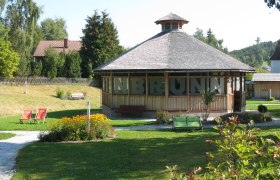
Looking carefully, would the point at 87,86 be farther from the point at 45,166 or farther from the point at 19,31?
the point at 45,166

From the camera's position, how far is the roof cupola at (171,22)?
107 ft

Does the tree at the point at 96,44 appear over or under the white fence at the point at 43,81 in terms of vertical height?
over

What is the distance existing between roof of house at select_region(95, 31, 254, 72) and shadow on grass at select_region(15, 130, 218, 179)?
920 cm

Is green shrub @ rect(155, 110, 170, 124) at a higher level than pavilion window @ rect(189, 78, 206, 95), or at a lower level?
lower

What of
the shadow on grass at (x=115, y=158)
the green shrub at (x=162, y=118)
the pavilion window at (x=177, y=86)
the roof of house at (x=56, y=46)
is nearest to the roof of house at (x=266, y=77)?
the pavilion window at (x=177, y=86)

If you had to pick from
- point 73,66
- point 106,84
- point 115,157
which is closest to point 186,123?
point 115,157

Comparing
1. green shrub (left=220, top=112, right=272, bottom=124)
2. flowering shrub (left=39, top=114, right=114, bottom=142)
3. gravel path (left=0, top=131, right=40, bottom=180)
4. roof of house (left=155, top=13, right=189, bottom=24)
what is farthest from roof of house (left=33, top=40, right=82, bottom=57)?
flowering shrub (left=39, top=114, right=114, bottom=142)

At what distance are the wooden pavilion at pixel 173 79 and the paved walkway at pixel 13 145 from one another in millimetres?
4593

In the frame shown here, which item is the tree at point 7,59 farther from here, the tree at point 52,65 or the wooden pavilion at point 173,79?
the wooden pavilion at point 173,79

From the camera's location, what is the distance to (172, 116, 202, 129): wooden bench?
19.7m

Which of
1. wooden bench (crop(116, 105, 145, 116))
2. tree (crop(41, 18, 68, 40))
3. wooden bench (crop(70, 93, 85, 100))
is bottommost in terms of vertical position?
wooden bench (crop(116, 105, 145, 116))

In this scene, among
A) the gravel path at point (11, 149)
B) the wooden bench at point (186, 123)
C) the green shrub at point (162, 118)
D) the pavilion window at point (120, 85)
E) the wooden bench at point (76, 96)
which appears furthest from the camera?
the wooden bench at point (76, 96)

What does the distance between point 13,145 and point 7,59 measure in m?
36.1

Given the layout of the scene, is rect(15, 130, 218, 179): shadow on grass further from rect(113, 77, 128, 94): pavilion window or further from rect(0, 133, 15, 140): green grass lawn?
rect(113, 77, 128, 94): pavilion window
